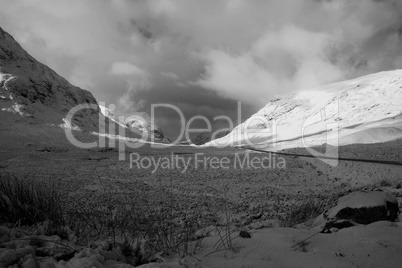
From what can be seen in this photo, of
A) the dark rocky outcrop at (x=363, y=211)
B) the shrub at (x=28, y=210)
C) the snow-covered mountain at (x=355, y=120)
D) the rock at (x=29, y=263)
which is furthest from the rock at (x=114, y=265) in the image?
the snow-covered mountain at (x=355, y=120)

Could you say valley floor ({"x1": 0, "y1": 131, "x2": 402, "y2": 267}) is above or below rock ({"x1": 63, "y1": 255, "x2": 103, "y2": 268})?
below

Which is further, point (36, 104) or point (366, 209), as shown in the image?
point (36, 104)

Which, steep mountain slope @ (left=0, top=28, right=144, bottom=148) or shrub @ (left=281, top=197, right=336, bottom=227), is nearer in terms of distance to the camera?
shrub @ (left=281, top=197, right=336, bottom=227)

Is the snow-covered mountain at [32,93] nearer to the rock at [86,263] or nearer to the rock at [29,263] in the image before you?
the rock at [29,263]

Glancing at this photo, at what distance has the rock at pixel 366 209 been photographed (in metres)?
2.24

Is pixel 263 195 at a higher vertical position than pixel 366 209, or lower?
lower

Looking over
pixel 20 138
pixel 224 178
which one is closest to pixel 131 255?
pixel 224 178

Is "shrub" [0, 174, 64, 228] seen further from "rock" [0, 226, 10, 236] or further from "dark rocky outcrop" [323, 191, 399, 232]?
"dark rocky outcrop" [323, 191, 399, 232]

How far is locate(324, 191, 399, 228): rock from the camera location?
7.35 feet

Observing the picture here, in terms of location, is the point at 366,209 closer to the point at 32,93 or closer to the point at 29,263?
the point at 29,263

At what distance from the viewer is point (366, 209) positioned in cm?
227

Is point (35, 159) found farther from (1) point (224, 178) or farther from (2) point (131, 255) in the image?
(2) point (131, 255)

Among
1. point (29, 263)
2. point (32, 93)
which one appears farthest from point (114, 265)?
point (32, 93)

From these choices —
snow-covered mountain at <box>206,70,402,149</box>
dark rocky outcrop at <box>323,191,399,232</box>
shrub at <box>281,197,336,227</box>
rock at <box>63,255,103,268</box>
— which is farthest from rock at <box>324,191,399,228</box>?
snow-covered mountain at <box>206,70,402,149</box>
